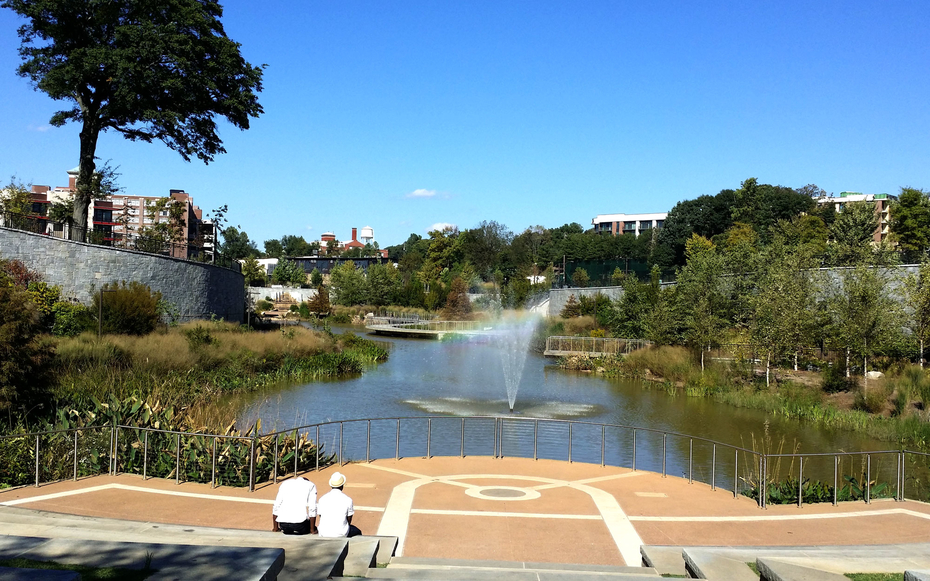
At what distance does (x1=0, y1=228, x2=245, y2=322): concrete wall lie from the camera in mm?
31953

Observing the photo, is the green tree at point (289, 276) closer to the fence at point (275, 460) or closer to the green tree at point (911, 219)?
the green tree at point (911, 219)

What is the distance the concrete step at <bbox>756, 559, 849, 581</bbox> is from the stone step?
4.57 feet

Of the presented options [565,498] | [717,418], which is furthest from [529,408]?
[565,498]

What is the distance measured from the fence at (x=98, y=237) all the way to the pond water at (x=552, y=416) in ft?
38.8

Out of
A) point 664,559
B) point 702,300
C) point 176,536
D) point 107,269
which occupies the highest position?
point 107,269

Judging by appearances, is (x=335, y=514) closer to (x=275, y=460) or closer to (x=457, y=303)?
(x=275, y=460)

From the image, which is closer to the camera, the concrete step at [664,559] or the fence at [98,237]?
the concrete step at [664,559]

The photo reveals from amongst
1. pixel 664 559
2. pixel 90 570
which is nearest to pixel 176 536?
pixel 90 570

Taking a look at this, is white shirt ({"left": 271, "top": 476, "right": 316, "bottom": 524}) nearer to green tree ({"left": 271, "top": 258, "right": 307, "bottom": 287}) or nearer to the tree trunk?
the tree trunk

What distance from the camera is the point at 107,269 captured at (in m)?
34.3

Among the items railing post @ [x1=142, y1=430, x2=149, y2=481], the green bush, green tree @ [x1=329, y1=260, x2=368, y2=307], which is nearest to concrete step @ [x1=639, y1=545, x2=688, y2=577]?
railing post @ [x1=142, y1=430, x2=149, y2=481]

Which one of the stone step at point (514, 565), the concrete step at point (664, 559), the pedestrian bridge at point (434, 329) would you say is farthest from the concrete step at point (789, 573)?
the pedestrian bridge at point (434, 329)

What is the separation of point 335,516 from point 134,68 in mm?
31093

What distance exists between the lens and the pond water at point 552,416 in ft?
65.2
